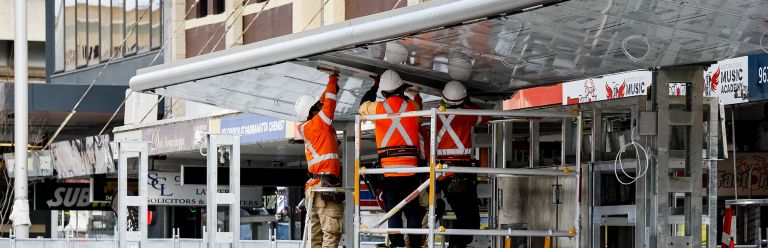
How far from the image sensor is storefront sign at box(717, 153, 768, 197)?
22.3 meters

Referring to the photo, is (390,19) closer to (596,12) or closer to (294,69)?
(596,12)

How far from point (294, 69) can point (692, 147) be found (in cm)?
350

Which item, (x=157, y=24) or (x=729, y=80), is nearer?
(x=729, y=80)

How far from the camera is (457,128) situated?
13625 millimetres

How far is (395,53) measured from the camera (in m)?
12.4

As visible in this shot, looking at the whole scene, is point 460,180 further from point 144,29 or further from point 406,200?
point 144,29

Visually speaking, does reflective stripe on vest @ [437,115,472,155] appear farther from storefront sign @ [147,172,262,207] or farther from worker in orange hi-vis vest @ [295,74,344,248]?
storefront sign @ [147,172,262,207]

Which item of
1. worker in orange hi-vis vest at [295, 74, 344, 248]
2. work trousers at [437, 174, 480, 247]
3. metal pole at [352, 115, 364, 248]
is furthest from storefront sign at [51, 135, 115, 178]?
metal pole at [352, 115, 364, 248]

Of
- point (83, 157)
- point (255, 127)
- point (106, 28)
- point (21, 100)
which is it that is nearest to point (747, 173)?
point (255, 127)

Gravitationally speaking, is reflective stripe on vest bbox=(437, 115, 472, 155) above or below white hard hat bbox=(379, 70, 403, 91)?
below

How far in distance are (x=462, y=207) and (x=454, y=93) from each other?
3.41 ft

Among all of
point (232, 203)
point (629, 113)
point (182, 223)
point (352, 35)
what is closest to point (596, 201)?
point (629, 113)

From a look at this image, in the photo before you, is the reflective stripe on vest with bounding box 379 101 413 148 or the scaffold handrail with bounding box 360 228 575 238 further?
the reflective stripe on vest with bounding box 379 101 413 148

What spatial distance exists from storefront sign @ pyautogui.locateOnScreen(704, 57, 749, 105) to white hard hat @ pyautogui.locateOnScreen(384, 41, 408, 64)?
6.91 metres
